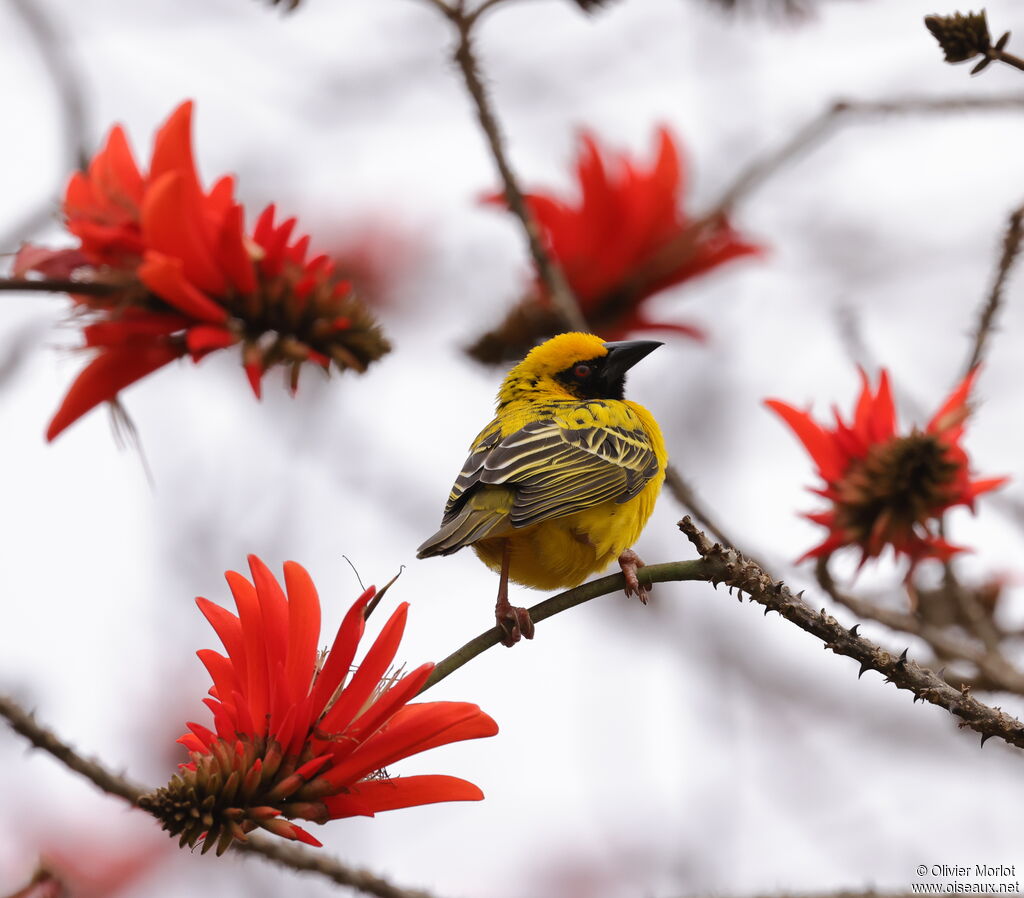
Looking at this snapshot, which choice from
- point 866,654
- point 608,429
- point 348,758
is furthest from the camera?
point 608,429

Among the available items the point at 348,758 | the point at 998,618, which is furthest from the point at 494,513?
the point at 998,618

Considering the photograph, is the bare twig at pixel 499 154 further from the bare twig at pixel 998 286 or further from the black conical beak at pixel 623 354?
the bare twig at pixel 998 286

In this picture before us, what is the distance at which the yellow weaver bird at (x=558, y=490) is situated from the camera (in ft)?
10.2

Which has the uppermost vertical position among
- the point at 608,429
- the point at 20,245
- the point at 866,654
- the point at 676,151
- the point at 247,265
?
the point at 676,151

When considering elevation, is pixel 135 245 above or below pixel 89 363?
above

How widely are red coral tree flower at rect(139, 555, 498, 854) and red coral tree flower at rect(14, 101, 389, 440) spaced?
67 centimetres

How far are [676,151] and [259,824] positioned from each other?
3035mm

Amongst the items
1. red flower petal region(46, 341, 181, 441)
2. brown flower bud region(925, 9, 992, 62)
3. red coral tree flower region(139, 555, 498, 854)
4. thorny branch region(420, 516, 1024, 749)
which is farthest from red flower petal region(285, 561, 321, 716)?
brown flower bud region(925, 9, 992, 62)

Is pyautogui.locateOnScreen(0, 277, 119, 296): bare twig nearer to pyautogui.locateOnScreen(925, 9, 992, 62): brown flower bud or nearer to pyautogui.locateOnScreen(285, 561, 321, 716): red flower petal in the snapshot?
pyautogui.locateOnScreen(285, 561, 321, 716): red flower petal

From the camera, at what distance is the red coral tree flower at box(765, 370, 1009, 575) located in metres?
2.93

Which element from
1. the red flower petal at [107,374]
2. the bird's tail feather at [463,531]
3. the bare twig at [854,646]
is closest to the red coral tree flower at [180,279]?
the red flower petal at [107,374]

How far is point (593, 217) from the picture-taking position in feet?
13.6

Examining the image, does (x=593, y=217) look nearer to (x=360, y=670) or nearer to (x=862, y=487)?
(x=862, y=487)

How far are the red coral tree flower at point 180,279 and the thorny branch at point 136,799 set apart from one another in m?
0.58
